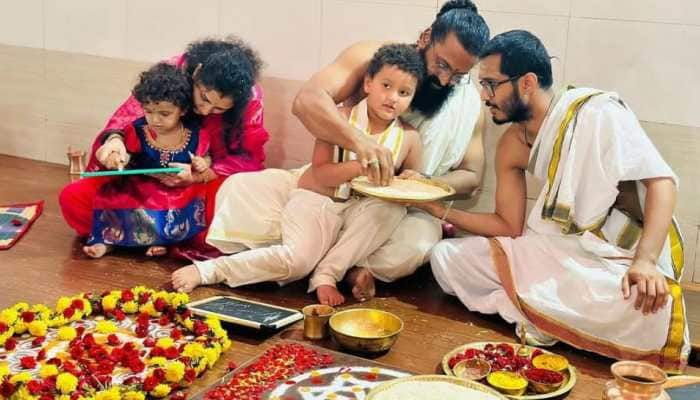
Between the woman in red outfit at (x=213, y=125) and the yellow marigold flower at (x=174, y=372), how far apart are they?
1.42m

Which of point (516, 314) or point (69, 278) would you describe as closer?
point (516, 314)

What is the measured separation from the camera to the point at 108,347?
3207 mm

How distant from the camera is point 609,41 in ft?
13.5

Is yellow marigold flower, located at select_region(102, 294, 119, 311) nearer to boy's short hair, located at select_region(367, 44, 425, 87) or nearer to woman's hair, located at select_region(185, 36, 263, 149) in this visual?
woman's hair, located at select_region(185, 36, 263, 149)

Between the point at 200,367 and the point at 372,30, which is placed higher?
the point at 372,30

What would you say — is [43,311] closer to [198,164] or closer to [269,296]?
[269,296]

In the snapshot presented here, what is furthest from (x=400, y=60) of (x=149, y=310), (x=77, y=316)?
(x=77, y=316)

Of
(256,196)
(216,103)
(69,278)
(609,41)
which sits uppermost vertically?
(609,41)

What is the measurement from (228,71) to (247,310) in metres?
1.22

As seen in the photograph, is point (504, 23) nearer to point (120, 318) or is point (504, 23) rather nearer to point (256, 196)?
point (256, 196)

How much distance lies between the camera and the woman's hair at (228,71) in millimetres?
4195

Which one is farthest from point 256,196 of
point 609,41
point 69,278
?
point 609,41

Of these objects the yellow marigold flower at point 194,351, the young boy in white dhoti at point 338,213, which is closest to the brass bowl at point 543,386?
the young boy in white dhoti at point 338,213

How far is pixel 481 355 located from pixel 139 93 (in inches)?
76.7
